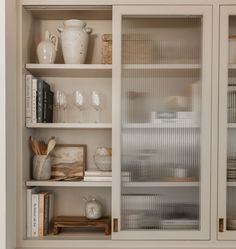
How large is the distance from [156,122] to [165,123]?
5 centimetres

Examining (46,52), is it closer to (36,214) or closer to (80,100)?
(80,100)

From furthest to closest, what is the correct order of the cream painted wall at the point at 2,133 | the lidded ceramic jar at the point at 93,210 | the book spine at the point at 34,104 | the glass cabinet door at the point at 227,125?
1. the lidded ceramic jar at the point at 93,210
2. the book spine at the point at 34,104
3. the glass cabinet door at the point at 227,125
4. the cream painted wall at the point at 2,133

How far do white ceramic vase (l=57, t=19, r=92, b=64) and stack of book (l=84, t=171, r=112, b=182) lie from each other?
2.13ft

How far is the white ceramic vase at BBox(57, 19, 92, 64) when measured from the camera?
208cm

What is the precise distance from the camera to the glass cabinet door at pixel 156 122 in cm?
198

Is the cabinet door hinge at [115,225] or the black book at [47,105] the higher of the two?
the black book at [47,105]

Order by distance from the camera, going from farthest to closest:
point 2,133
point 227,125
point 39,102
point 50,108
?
point 50,108, point 39,102, point 227,125, point 2,133

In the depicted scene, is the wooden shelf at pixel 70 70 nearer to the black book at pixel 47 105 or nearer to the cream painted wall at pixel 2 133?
the black book at pixel 47 105

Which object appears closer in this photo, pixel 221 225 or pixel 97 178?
pixel 221 225

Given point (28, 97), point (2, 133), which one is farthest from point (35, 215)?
point (28, 97)

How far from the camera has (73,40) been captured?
2090 millimetres

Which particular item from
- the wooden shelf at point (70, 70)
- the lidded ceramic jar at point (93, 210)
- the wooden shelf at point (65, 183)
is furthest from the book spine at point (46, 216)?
the wooden shelf at point (70, 70)

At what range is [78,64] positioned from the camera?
205cm

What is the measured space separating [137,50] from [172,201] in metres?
0.86
